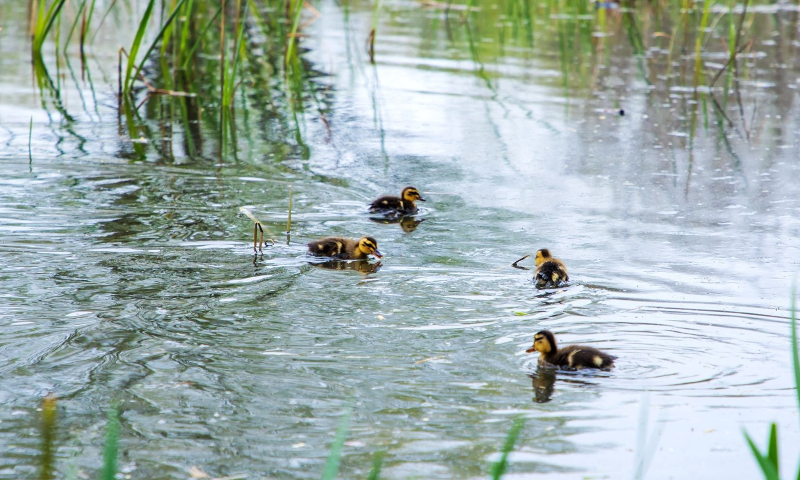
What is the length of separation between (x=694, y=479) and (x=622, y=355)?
100 centimetres

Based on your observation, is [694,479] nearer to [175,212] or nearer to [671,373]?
[671,373]

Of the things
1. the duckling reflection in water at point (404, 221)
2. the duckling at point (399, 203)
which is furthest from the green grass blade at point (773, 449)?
the duckling at point (399, 203)

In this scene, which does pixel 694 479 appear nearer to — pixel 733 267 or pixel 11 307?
pixel 733 267

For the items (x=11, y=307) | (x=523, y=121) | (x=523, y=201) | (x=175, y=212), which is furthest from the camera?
(x=523, y=121)

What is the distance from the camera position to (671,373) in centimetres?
380

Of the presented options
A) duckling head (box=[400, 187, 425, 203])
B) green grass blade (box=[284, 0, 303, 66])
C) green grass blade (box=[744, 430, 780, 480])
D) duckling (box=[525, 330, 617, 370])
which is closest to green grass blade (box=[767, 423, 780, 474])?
green grass blade (box=[744, 430, 780, 480])

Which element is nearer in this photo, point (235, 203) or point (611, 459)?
point (611, 459)

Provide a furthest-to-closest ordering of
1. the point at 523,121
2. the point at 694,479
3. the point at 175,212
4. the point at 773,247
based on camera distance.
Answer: the point at 523,121, the point at 175,212, the point at 773,247, the point at 694,479

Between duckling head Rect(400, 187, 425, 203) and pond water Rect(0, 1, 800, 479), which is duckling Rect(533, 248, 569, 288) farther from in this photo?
duckling head Rect(400, 187, 425, 203)

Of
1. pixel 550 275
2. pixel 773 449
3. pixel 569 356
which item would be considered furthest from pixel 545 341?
pixel 773 449

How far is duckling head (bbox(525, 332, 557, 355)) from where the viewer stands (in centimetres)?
384

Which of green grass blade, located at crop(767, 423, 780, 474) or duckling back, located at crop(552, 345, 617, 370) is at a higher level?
green grass blade, located at crop(767, 423, 780, 474)

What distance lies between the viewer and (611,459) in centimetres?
311

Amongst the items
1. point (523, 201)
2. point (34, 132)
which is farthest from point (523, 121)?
point (34, 132)
